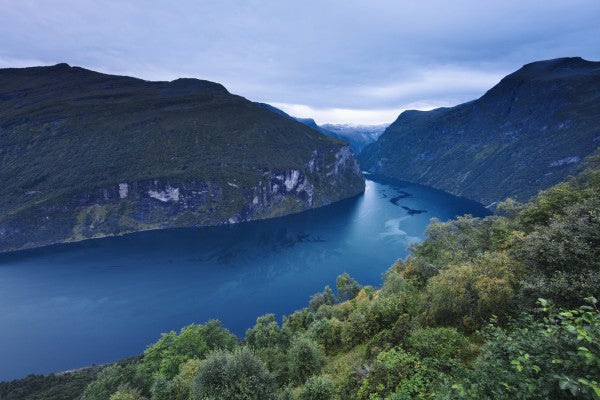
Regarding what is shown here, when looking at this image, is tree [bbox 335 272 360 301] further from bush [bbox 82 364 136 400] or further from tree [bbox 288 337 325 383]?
bush [bbox 82 364 136 400]

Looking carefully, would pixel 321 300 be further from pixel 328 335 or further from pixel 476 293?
pixel 476 293

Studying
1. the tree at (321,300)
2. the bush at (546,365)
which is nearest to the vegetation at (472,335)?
the bush at (546,365)

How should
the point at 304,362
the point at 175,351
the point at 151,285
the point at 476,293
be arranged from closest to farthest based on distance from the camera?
the point at 476,293 → the point at 304,362 → the point at 175,351 → the point at 151,285

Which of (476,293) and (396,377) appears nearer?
(396,377)

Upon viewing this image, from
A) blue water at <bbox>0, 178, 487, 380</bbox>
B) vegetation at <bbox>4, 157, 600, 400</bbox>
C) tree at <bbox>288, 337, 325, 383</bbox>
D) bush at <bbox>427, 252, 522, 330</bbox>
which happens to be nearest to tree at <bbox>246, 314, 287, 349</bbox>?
vegetation at <bbox>4, 157, 600, 400</bbox>

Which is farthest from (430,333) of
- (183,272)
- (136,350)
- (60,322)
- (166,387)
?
(183,272)

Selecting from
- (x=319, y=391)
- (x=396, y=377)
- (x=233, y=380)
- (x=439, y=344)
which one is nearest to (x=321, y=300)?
(x=233, y=380)

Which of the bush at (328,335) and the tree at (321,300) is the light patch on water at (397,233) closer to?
the tree at (321,300)
